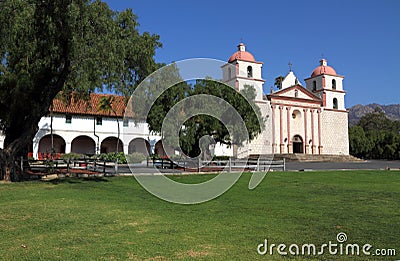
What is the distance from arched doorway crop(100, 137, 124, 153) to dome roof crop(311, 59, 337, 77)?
31.7 metres

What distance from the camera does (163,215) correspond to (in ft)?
27.5

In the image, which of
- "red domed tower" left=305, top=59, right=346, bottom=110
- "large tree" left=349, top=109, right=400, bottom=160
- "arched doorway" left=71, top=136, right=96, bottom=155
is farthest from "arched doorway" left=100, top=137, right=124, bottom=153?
"large tree" left=349, top=109, right=400, bottom=160

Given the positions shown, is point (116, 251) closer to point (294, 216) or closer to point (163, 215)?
point (163, 215)

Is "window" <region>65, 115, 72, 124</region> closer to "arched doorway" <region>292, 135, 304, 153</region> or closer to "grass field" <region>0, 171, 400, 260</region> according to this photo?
"arched doorway" <region>292, 135, 304, 153</region>

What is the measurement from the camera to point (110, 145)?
4441 centimetres

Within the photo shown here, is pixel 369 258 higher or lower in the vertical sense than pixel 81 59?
lower

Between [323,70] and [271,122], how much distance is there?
582 inches

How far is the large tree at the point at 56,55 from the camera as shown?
1384cm

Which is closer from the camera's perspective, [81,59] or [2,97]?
[81,59]

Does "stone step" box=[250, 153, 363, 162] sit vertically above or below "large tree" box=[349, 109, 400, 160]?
below

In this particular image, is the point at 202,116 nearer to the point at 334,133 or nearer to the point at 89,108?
the point at 89,108

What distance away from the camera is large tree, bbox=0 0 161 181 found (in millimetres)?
13844

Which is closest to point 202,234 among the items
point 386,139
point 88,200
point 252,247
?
point 252,247

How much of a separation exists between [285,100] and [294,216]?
46.1 m
